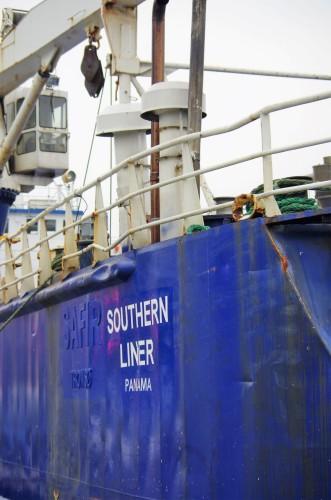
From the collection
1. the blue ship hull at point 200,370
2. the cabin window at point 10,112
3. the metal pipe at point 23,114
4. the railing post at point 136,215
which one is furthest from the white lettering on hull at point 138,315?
the cabin window at point 10,112

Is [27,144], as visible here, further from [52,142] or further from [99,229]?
[99,229]

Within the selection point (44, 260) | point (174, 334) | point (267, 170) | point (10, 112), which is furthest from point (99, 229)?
point (10, 112)

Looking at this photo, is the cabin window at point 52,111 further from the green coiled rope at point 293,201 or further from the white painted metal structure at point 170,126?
the green coiled rope at point 293,201

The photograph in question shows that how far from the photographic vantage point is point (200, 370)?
781cm

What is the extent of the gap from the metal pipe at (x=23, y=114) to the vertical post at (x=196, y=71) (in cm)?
524

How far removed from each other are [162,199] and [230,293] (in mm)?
2413

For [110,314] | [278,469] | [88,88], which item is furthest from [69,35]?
[278,469]

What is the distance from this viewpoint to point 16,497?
484 inches

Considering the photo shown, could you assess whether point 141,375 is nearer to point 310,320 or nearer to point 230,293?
point 230,293

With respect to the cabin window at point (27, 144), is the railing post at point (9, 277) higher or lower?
lower

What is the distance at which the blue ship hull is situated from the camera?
6852 mm

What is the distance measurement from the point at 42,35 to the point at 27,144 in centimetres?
480

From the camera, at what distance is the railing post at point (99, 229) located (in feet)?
33.4

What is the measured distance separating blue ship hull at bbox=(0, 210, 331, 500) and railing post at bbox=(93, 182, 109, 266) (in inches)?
11.6
